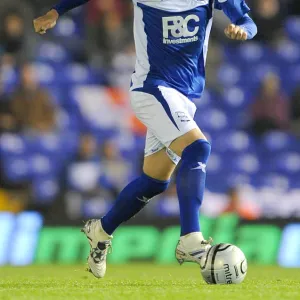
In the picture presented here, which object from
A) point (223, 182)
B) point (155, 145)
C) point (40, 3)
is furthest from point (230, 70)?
point (155, 145)

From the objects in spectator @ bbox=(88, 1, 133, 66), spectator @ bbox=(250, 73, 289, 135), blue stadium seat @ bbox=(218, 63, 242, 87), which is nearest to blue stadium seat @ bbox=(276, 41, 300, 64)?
blue stadium seat @ bbox=(218, 63, 242, 87)

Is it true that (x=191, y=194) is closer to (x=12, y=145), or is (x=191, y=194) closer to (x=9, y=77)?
(x=12, y=145)

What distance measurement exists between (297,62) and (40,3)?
167 inches

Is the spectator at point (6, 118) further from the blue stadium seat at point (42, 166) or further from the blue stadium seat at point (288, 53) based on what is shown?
the blue stadium seat at point (288, 53)

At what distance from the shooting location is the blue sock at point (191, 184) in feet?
19.2

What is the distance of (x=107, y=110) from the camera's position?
1434 centimetres

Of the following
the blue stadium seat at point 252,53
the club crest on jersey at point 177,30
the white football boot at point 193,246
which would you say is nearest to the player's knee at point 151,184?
the white football boot at point 193,246

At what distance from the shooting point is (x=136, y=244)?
35.9 feet

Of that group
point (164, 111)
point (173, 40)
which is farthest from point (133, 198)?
point (173, 40)

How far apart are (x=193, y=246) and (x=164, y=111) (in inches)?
35.3

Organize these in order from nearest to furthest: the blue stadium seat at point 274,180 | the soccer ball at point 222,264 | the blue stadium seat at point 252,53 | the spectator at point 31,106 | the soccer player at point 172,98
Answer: the soccer ball at point 222,264
the soccer player at point 172,98
the spectator at point 31,106
the blue stadium seat at point 274,180
the blue stadium seat at point 252,53

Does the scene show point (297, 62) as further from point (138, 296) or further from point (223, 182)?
point (138, 296)

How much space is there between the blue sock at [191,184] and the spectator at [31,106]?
7.46 metres

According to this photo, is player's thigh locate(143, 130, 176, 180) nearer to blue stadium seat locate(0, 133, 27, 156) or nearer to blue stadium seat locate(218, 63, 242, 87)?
blue stadium seat locate(0, 133, 27, 156)
